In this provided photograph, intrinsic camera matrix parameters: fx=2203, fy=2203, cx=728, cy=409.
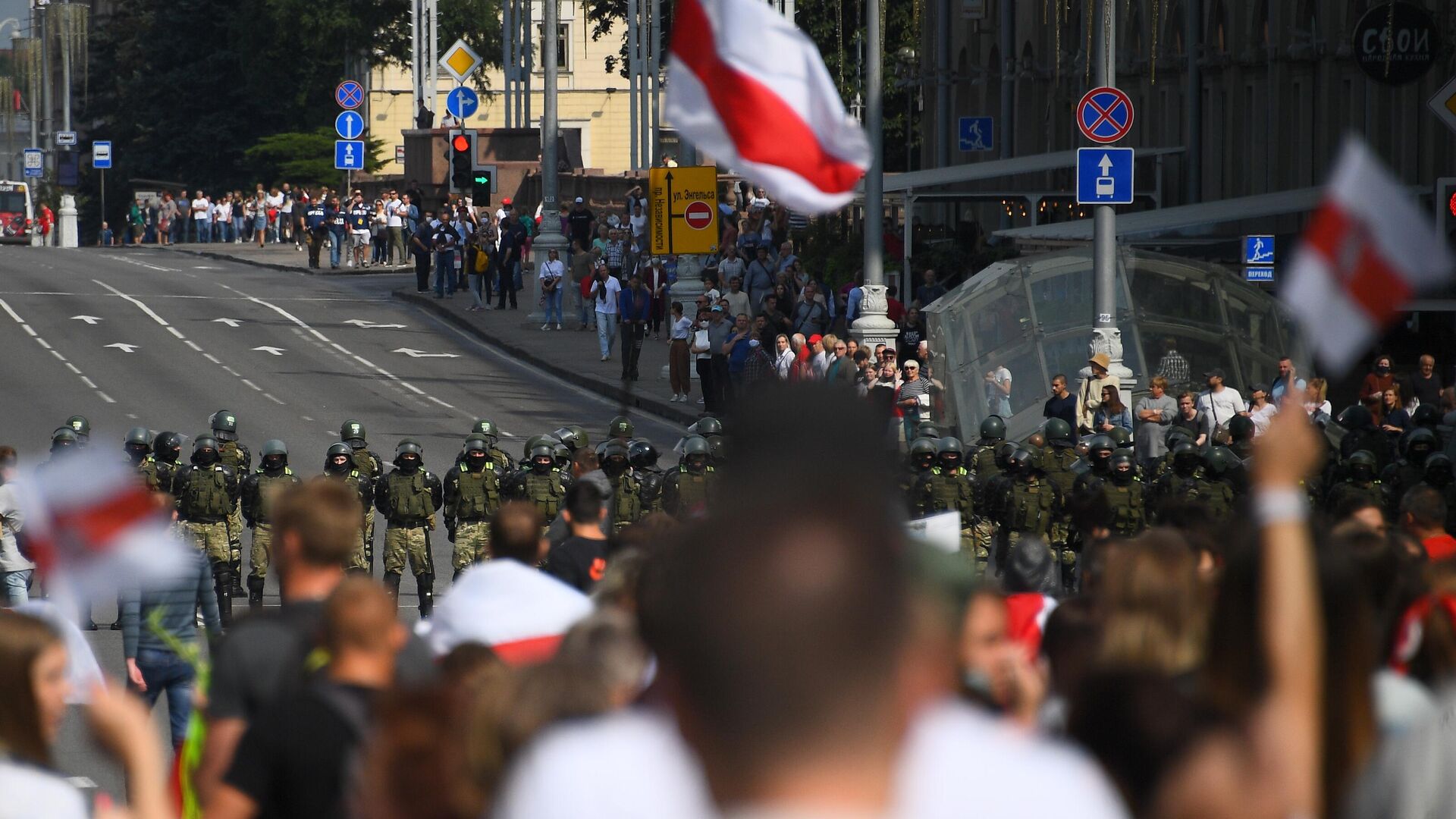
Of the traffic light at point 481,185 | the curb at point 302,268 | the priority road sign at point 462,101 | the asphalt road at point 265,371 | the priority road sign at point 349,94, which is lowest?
the asphalt road at point 265,371

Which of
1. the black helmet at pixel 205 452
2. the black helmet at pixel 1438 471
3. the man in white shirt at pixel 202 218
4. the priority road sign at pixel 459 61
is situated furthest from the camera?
the man in white shirt at pixel 202 218

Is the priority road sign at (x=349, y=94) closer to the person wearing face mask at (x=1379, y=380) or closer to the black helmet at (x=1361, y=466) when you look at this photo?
the person wearing face mask at (x=1379, y=380)

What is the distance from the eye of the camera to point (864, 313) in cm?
2484

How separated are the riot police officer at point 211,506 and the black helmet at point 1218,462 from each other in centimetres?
723

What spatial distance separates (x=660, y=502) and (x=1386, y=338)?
1273 centimetres

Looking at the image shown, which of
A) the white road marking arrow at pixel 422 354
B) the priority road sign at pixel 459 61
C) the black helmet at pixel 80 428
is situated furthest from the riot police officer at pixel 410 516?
the priority road sign at pixel 459 61

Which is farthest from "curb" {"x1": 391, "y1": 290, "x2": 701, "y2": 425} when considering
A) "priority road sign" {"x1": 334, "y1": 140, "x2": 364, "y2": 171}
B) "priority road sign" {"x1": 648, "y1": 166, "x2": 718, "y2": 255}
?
"priority road sign" {"x1": 334, "y1": 140, "x2": 364, "y2": 171}

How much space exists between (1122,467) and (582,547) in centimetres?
845

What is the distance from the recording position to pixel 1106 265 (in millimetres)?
20156

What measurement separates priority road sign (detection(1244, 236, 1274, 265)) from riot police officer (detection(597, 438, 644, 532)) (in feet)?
33.7

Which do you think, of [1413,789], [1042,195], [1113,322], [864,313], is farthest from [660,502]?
[1042,195]

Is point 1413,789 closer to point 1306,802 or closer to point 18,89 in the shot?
point 1306,802

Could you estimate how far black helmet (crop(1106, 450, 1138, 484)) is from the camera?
15.7m

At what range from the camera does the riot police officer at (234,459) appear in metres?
16.9
